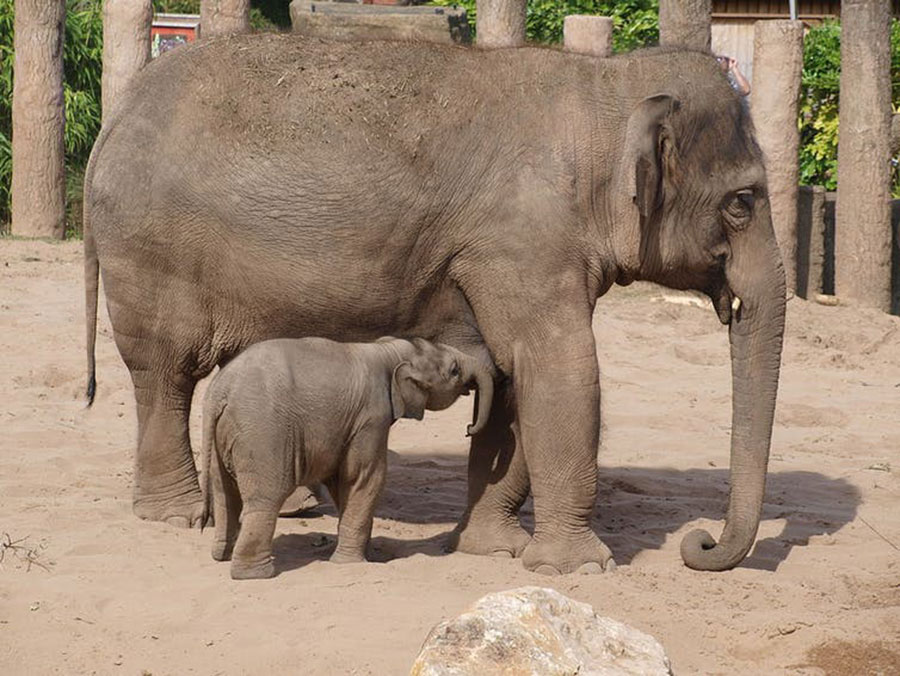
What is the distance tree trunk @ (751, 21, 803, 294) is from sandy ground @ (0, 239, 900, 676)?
1.77m

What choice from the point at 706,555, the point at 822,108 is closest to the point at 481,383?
the point at 706,555

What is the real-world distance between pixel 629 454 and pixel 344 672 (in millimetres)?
4211

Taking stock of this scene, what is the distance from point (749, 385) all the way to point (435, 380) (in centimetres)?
131

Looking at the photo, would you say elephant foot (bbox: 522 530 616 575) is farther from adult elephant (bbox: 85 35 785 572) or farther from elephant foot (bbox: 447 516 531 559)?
elephant foot (bbox: 447 516 531 559)

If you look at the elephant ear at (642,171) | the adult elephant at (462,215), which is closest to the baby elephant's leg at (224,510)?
the adult elephant at (462,215)

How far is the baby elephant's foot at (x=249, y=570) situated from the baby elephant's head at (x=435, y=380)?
771 mm

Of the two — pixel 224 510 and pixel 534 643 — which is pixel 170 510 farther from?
pixel 534 643

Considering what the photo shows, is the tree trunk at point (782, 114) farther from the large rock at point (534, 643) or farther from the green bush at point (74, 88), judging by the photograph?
the large rock at point (534, 643)

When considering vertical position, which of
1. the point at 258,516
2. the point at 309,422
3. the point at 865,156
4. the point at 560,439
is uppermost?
the point at 865,156

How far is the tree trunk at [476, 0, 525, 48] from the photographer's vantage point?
530 inches

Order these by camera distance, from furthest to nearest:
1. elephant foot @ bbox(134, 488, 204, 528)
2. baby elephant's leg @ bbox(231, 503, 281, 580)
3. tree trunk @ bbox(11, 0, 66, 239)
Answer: tree trunk @ bbox(11, 0, 66, 239)
elephant foot @ bbox(134, 488, 204, 528)
baby elephant's leg @ bbox(231, 503, 281, 580)

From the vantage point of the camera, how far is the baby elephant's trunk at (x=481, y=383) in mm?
6344

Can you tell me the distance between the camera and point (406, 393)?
623 centimetres

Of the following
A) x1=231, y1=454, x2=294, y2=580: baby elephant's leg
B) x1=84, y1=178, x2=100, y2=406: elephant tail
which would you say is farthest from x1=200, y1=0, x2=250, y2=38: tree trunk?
x1=231, y1=454, x2=294, y2=580: baby elephant's leg
